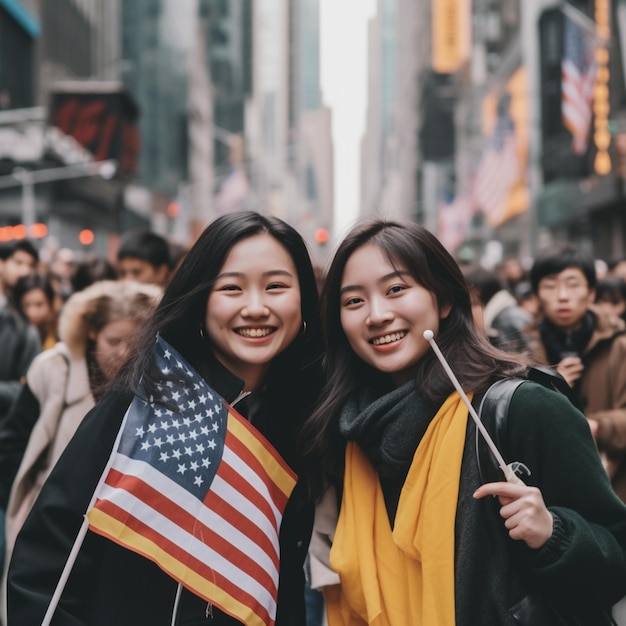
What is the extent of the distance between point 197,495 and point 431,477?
2.32 feet

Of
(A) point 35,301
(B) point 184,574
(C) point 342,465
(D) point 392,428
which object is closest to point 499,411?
(D) point 392,428

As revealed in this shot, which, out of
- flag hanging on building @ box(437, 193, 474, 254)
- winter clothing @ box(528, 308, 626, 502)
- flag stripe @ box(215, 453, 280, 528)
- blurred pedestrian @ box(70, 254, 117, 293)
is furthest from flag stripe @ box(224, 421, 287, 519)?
flag hanging on building @ box(437, 193, 474, 254)

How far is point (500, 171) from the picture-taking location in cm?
4044

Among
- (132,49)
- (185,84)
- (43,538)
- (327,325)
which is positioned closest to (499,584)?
(327,325)

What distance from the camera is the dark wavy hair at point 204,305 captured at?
3100mm

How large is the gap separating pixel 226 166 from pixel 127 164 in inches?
2916

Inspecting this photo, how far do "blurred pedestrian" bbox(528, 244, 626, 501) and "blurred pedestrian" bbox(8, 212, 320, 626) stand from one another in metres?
2.33

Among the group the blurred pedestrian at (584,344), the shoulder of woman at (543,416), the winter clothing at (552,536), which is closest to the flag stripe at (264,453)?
the winter clothing at (552,536)

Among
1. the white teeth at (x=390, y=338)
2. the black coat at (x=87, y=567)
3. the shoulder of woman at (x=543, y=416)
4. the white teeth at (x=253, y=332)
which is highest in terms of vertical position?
the white teeth at (x=253, y=332)

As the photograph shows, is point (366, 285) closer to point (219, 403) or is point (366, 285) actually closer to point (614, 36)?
point (219, 403)

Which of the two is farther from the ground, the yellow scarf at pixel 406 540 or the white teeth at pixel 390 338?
the white teeth at pixel 390 338

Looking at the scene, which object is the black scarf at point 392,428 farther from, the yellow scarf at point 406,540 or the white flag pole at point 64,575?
the white flag pole at point 64,575

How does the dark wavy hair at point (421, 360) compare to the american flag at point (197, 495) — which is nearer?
the american flag at point (197, 495)

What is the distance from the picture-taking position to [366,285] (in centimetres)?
307
